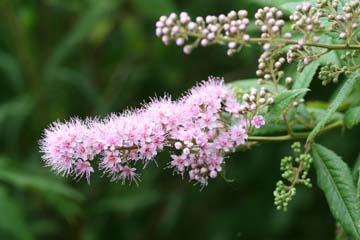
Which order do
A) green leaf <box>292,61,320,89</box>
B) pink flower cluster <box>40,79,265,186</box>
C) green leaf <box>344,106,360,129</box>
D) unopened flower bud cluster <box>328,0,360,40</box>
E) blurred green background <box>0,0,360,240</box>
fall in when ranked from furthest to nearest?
blurred green background <box>0,0,360,240</box> → green leaf <box>292,61,320,89</box> → green leaf <box>344,106,360,129</box> → pink flower cluster <box>40,79,265,186</box> → unopened flower bud cluster <box>328,0,360,40</box>

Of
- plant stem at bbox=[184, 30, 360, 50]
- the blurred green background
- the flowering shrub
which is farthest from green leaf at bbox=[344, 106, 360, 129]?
the blurred green background

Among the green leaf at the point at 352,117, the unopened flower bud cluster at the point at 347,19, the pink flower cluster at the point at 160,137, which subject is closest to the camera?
the unopened flower bud cluster at the point at 347,19

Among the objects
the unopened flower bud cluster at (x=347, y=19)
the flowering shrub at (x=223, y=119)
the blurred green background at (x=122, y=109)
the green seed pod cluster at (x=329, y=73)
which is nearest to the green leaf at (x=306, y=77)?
the flowering shrub at (x=223, y=119)

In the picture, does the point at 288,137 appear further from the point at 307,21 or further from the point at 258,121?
the point at 307,21

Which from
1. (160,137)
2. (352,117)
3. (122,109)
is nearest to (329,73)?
(352,117)

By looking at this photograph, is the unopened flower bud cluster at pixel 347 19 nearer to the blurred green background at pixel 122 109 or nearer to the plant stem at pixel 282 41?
the plant stem at pixel 282 41

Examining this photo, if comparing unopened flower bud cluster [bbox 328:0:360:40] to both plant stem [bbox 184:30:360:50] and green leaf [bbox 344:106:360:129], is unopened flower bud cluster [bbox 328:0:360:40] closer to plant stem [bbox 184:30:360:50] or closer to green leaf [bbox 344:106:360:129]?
plant stem [bbox 184:30:360:50]

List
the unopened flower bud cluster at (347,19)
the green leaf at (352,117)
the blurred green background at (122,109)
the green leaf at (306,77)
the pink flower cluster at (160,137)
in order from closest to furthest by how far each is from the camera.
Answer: the unopened flower bud cluster at (347,19) → the pink flower cluster at (160,137) → the green leaf at (352,117) → the green leaf at (306,77) → the blurred green background at (122,109)
